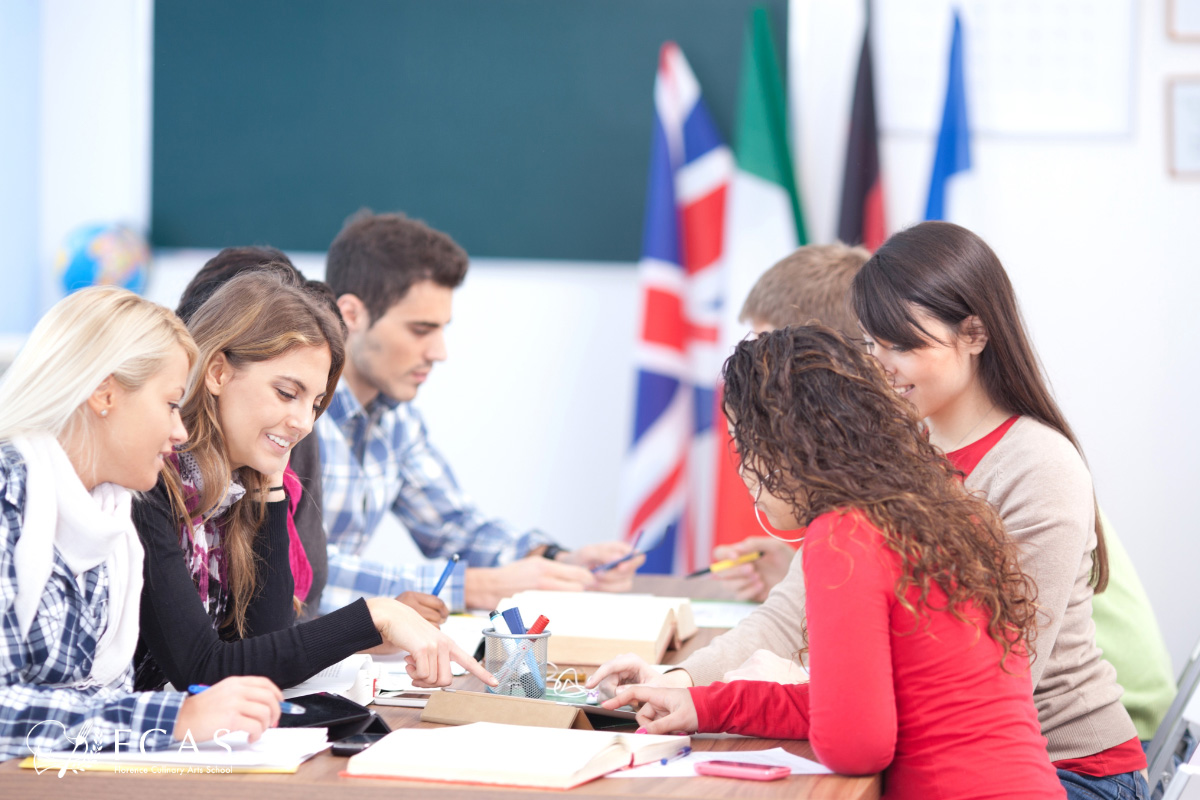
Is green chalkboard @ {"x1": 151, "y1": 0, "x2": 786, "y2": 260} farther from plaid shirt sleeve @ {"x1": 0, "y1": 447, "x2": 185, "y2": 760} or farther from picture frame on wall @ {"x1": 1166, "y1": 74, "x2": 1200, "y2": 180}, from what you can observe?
plaid shirt sleeve @ {"x1": 0, "y1": 447, "x2": 185, "y2": 760}

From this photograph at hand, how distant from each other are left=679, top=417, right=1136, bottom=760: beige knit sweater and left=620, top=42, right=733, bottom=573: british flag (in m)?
1.69

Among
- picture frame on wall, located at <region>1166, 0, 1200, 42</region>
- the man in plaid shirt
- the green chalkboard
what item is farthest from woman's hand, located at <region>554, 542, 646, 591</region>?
picture frame on wall, located at <region>1166, 0, 1200, 42</region>

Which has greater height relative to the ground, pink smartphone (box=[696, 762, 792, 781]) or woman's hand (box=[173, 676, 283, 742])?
woman's hand (box=[173, 676, 283, 742])

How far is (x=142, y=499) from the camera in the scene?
132 centimetres

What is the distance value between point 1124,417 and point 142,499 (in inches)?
107

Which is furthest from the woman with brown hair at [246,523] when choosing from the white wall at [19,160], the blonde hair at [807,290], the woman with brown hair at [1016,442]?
the white wall at [19,160]

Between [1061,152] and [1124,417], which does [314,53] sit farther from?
[1124,417]

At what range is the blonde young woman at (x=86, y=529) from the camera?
1103mm

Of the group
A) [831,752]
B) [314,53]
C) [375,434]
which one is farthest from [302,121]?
[831,752]

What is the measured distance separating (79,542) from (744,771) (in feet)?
2.30

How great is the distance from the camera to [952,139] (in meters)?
3.06

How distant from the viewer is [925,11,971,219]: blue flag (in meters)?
3.05

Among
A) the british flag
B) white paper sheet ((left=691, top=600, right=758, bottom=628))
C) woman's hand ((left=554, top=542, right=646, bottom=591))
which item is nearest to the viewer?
white paper sheet ((left=691, top=600, right=758, bottom=628))

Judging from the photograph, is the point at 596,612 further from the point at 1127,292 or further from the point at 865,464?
the point at 1127,292
